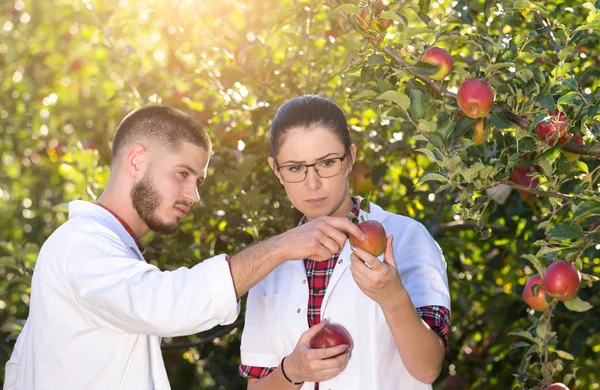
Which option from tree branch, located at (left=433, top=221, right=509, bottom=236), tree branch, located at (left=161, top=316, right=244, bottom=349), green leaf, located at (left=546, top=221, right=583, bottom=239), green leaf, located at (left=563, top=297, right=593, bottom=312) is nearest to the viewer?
green leaf, located at (left=546, top=221, right=583, bottom=239)

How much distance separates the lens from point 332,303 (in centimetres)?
228

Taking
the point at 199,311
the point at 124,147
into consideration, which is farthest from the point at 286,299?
the point at 124,147

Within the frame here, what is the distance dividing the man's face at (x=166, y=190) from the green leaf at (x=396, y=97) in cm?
60

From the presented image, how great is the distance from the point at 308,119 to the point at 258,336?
646 millimetres

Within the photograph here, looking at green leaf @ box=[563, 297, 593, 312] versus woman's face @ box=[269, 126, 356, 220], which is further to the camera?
green leaf @ box=[563, 297, 593, 312]

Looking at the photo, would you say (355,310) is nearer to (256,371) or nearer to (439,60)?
(256,371)

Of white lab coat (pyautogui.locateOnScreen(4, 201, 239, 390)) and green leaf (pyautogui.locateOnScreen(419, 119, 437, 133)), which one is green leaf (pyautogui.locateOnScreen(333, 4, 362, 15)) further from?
white lab coat (pyautogui.locateOnScreen(4, 201, 239, 390))

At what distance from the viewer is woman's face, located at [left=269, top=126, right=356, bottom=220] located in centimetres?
229

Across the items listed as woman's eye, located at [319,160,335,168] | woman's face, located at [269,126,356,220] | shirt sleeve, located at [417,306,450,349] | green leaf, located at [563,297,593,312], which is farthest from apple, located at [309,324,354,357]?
green leaf, located at [563,297,593,312]

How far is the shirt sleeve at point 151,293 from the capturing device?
191 cm

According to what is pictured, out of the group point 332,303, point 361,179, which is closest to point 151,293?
point 332,303

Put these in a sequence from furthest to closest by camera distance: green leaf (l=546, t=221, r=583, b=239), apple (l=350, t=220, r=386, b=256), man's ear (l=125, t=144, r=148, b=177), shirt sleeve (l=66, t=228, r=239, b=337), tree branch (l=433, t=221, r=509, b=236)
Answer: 1. tree branch (l=433, t=221, r=509, b=236)
2. man's ear (l=125, t=144, r=148, b=177)
3. green leaf (l=546, t=221, r=583, b=239)
4. apple (l=350, t=220, r=386, b=256)
5. shirt sleeve (l=66, t=228, r=239, b=337)

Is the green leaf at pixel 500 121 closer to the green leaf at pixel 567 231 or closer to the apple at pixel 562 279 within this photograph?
the green leaf at pixel 567 231

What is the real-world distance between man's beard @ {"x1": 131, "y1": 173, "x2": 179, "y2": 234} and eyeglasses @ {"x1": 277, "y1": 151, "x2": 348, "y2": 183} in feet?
1.21
